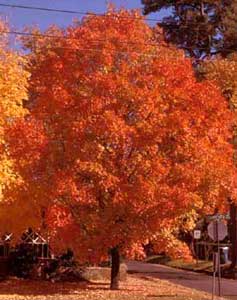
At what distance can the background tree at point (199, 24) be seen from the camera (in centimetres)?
4119

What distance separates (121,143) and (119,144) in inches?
3.1

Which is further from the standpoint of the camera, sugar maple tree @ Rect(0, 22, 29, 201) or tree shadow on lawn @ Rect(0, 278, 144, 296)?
tree shadow on lawn @ Rect(0, 278, 144, 296)

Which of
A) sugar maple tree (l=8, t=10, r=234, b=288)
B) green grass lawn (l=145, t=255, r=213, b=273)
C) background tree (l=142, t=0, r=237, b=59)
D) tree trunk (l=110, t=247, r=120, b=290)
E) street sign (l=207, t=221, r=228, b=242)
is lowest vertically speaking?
green grass lawn (l=145, t=255, r=213, b=273)

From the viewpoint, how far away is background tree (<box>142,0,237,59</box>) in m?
41.2

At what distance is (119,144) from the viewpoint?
77.6 feet

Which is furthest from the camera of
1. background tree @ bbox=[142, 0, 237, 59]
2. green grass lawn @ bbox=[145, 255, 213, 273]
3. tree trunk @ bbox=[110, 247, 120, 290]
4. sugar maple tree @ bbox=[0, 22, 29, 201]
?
green grass lawn @ bbox=[145, 255, 213, 273]

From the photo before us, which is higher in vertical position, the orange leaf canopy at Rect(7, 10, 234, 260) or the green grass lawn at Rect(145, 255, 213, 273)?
the orange leaf canopy at Rect(7, 10, 234, 260)

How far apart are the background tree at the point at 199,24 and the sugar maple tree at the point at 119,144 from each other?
54.7ft

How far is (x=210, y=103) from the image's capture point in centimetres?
2433

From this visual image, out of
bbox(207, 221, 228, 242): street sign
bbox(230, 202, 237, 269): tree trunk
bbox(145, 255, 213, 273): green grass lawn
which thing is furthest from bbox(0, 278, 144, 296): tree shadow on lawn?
bbox(145, 255, 213, 273): green grass lawn

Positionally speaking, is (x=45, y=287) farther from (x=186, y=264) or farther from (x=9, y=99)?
(x=186, y=264)

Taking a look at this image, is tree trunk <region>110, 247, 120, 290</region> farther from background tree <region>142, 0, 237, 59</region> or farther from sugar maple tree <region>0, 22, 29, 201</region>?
background tree <region>142, 0, 237, 59</region>

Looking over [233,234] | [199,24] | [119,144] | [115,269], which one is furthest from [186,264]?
[119,144]

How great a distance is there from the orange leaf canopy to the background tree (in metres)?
16.7
